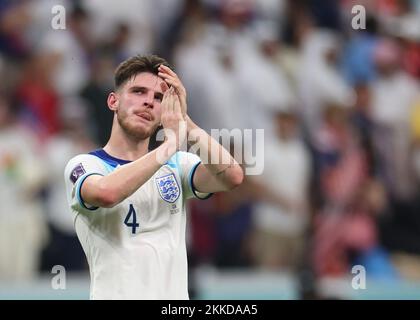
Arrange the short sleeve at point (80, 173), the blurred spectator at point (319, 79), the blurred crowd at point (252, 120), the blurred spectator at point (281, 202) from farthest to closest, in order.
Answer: the blurred spectator at point (319, 79)
the blurred spectator at point (281, 202)
the blurred crowd at point (252, 120)
the short sleeve at point (80, 173)

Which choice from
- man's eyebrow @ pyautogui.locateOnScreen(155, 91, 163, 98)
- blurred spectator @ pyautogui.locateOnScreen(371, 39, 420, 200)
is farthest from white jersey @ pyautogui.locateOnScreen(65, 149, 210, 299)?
blurred spectator @ pyautogui.locateOnScreen(371, 39, 420, 200)

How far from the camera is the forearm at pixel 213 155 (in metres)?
4.84

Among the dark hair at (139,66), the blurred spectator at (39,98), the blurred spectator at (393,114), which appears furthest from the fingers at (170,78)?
the blurred spectator at (393,114)

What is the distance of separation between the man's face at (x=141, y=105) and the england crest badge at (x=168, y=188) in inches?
10.0

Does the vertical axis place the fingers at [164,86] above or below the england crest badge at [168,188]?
above

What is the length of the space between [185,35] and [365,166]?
2.82m

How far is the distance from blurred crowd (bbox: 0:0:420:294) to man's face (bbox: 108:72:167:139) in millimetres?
5531

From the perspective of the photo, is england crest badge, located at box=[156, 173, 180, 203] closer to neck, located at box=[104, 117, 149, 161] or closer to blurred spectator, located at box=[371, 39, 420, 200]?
neck, located at box=[104, 117, 149, 161]

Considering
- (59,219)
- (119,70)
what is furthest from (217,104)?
(119,70)

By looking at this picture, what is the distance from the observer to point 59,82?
11164 millimetres

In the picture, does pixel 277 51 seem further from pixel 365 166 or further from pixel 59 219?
pixel 59 219

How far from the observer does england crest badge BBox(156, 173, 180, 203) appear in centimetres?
496

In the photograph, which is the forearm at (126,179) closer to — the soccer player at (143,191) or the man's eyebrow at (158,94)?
the soccer player at (143,191)

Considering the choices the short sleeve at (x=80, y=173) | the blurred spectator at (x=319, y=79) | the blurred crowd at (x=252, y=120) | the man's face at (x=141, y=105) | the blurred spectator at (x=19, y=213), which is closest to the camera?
the short sleeve at (x=80, y=173)
